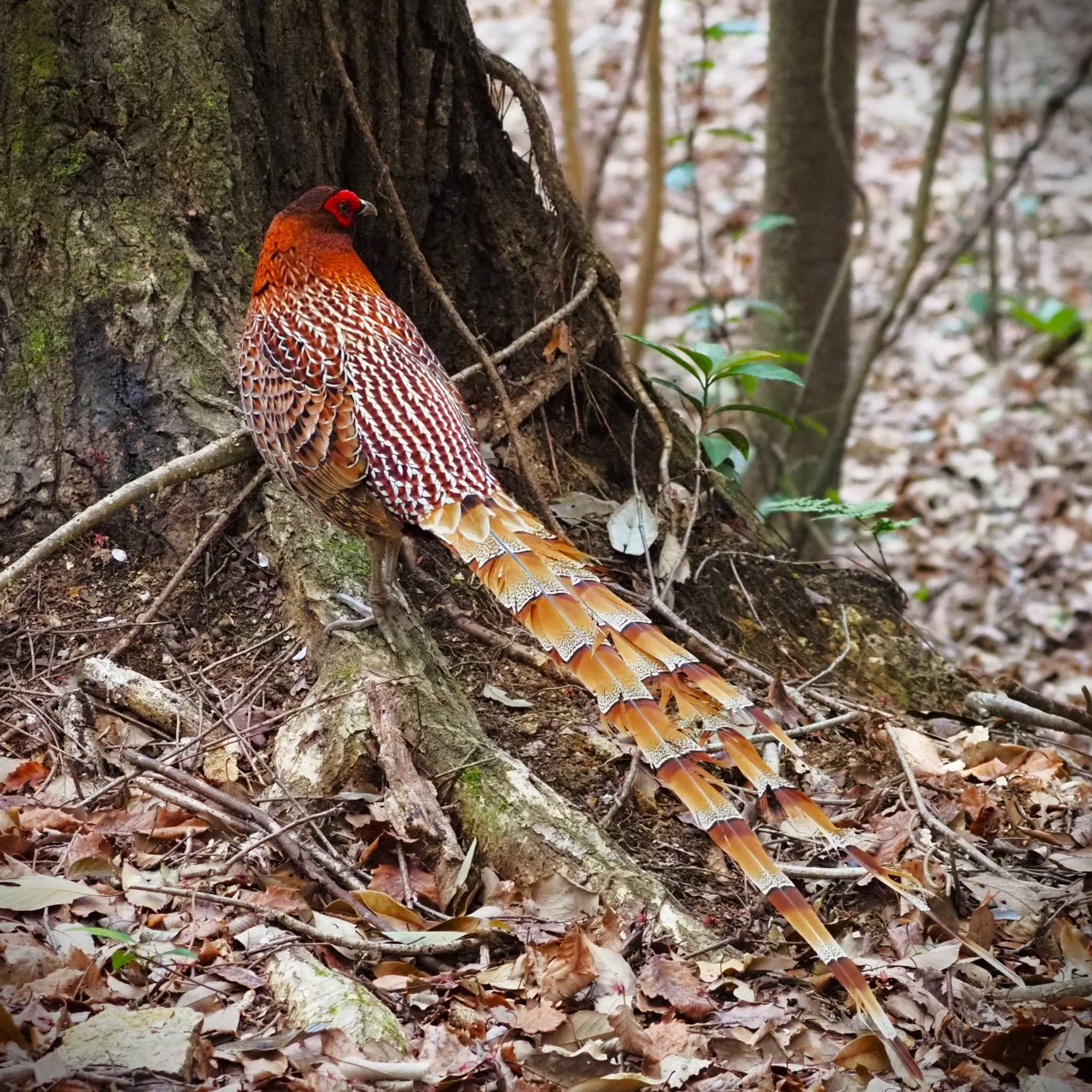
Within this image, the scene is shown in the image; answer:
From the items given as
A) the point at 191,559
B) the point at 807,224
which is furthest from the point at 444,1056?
the point at 807,224

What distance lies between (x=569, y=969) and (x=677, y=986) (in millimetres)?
293

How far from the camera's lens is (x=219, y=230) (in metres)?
4.23

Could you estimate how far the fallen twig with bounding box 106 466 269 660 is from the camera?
13.2ft

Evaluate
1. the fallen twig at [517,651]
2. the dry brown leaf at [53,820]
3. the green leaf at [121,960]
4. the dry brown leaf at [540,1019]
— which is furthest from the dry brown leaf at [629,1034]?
the dry brown leaf at [53,820]

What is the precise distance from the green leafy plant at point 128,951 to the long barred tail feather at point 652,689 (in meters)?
1.18

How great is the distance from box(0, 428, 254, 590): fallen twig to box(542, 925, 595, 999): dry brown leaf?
1832 millimetres

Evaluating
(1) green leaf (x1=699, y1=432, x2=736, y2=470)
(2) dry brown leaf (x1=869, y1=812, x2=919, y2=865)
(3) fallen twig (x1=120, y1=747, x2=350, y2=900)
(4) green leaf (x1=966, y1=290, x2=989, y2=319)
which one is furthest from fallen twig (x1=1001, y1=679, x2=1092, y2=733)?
(4) green leaf (x1=966, y1=290, x2=989, y2=319)

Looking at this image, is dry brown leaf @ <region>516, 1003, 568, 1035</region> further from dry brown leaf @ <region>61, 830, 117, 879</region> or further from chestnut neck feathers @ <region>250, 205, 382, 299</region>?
chestnut neck feathers @ <region>250, 205, 382, 299</region>

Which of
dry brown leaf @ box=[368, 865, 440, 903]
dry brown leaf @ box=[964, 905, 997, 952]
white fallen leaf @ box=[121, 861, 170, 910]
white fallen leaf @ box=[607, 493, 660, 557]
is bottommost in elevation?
dry brown leaf @ box=[964, 905, 997, 952]

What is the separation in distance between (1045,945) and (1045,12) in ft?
43.1

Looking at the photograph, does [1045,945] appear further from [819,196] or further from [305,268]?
[819,196]

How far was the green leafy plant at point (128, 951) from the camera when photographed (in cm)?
290

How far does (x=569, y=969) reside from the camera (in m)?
3.08

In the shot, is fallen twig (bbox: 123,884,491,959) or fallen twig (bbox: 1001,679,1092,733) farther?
fallen twig (bbox: 1001,679,1092,733)
